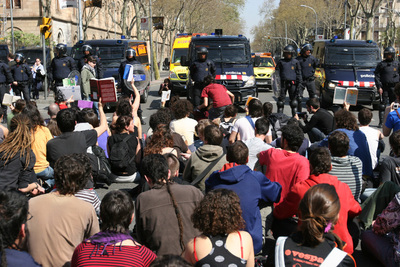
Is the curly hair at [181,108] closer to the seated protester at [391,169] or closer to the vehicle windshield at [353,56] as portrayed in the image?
the seated protester at [391,169]


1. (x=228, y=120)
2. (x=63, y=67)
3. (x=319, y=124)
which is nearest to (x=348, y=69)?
(x=63, y=67)

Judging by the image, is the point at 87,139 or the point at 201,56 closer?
the point at 87,139

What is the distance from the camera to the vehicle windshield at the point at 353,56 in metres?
17.5

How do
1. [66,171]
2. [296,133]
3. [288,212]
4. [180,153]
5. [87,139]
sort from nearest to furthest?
[66,171] → [288,212] → [296,133] → [87,139] → [180,153]

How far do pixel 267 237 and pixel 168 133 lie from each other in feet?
5.94

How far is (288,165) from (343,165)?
0.63 meters

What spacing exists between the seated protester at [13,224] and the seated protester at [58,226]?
54 centimetres

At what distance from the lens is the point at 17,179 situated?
5.68m

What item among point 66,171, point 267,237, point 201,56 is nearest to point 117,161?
point 267,237

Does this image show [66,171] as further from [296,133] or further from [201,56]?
[201,56]

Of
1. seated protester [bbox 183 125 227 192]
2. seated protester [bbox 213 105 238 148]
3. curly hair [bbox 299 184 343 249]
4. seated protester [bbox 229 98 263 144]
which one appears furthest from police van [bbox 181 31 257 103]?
curly hair [bbox 299 184 343 249]

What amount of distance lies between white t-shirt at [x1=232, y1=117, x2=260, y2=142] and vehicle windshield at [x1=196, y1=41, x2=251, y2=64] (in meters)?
8.88

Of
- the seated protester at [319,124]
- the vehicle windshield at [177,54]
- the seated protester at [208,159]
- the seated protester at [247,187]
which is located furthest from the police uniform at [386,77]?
the vehicle windshield at [177,54]

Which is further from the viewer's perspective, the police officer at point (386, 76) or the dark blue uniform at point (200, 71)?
the police officer at point (386, 76)
